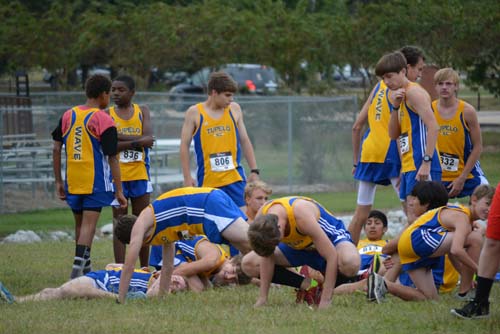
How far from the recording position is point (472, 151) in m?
9.45

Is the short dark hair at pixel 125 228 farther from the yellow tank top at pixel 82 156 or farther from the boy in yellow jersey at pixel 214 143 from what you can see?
the boy in yellow jersey at pixel 214 143

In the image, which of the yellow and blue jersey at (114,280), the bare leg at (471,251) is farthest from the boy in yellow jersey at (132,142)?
the bare leg at (471,251)

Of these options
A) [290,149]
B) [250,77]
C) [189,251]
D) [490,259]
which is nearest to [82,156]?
[189,251]

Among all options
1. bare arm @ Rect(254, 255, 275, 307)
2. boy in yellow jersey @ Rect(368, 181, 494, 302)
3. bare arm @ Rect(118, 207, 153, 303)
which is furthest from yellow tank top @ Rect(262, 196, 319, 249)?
bare arm @ Rect(118, 207, 153, 303)

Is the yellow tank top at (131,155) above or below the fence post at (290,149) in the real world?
above

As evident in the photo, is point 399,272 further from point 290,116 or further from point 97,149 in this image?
point 290,116

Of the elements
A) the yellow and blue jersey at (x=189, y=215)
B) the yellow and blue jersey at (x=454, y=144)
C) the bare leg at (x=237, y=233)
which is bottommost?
the bare leg at (x=237, y=233)

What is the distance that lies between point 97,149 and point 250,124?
420 inches

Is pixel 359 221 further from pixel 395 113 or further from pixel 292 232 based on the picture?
pixel 292 232

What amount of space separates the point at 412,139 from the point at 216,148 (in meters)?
2.17

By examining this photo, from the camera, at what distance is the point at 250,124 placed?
20.2m

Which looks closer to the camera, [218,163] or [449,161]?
[449,161]

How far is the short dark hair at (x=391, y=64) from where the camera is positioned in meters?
9.19

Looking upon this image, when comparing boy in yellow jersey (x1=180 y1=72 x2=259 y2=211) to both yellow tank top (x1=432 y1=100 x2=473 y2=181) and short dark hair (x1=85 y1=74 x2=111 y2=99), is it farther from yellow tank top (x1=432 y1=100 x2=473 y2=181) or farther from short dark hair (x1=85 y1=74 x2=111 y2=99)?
yellow tank top (x1=432 y1=100 x2=473 y2=181)
